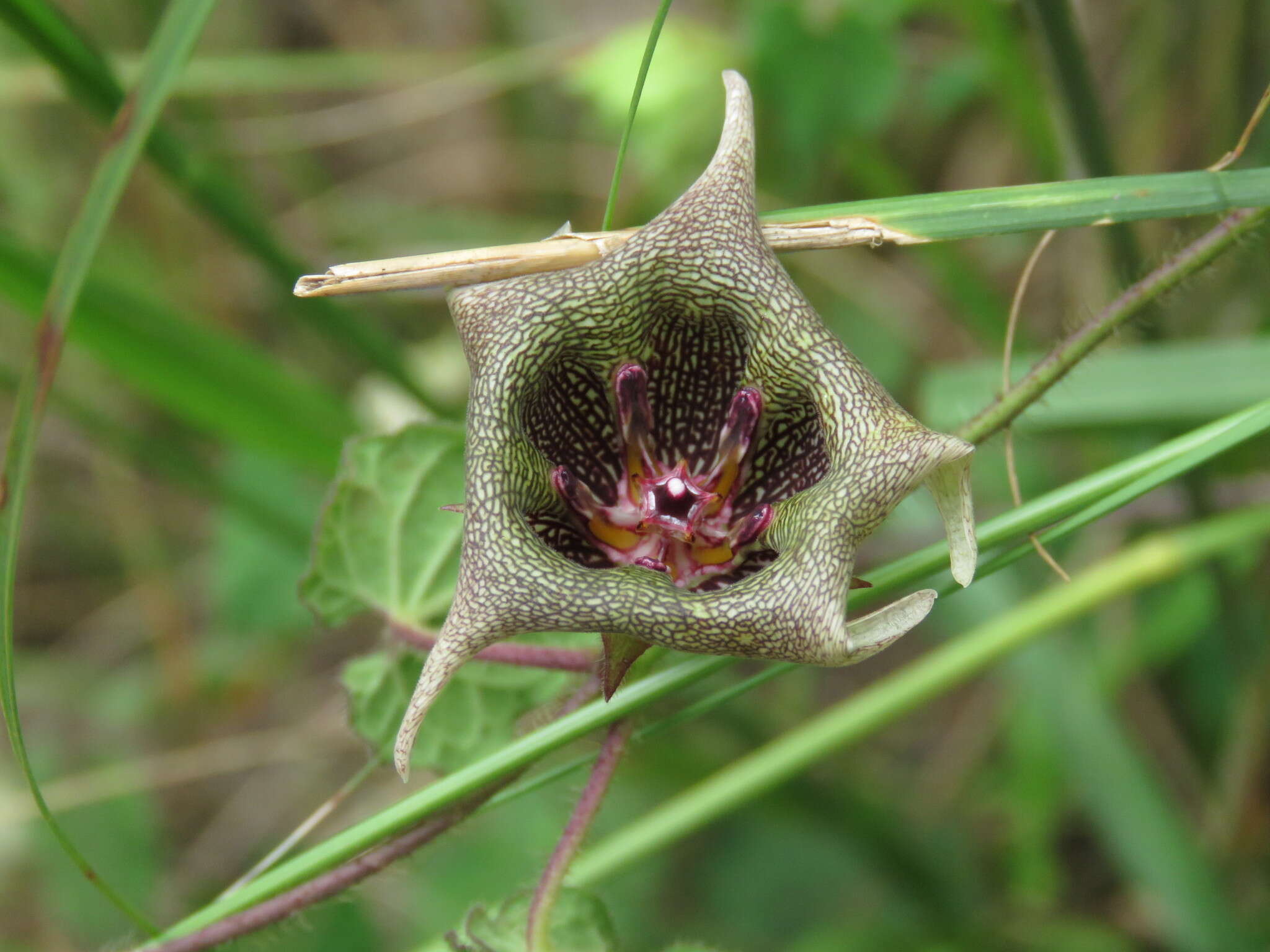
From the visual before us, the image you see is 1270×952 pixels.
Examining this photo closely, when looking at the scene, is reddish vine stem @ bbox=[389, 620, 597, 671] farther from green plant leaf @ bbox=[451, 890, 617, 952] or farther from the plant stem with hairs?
the plant stem with hairs

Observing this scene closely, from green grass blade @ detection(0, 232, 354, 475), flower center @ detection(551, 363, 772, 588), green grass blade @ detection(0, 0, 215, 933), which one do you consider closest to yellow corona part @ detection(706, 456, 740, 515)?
flower center @ detection(551, 363, 772, 588)

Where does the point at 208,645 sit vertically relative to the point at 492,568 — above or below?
above

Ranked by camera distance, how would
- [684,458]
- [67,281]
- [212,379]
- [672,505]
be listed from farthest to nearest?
1. [212,379]
2. [684,458]
3. [672,505]
4. [67,281]

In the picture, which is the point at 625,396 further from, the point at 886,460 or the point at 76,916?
the point at 76,916

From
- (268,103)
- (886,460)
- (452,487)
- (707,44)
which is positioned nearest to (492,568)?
(886,460)

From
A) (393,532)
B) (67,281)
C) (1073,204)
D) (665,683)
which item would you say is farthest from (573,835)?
(1073,204)

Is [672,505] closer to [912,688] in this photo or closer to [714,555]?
[714,555]
